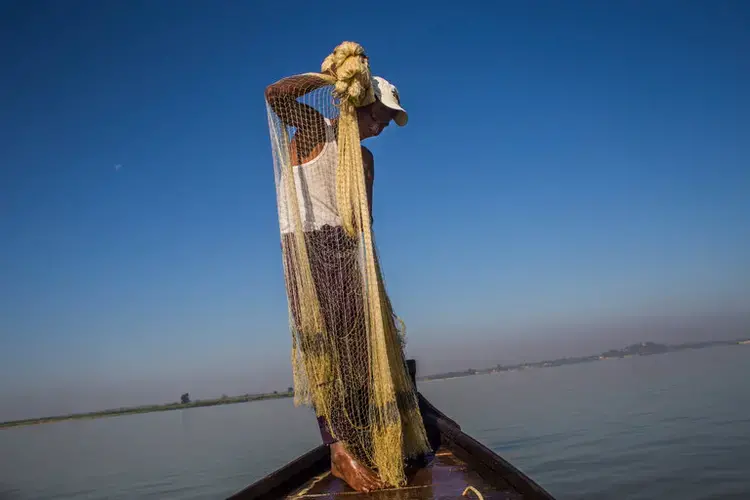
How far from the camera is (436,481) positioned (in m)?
3.47

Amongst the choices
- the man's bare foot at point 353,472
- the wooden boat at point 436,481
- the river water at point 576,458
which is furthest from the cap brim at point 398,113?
the river water at point 576,458

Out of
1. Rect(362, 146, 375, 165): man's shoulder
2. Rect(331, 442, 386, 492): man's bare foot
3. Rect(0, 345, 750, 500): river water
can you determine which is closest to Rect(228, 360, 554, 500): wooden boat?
Rect(331, 442, 386, 492): man's bare foot

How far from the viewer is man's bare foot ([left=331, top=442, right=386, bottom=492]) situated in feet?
10.6

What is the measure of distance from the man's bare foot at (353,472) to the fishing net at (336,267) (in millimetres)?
57

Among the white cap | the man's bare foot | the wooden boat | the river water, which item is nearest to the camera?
the wooden boat

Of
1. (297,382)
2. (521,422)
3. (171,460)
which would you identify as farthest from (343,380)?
(171,460)

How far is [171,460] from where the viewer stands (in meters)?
20.8

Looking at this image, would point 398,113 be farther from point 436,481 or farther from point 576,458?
point 576,458

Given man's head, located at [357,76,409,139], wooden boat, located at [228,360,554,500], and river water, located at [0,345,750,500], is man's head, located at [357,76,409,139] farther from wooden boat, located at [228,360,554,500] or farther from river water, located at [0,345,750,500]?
river water, located at [0,345,750,500]

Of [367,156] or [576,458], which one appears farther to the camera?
[576,458]

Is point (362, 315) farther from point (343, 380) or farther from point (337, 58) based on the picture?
point (337, 58)

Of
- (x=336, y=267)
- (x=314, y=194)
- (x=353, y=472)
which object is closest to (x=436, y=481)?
(x=353, y=472)

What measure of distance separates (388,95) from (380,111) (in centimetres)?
12

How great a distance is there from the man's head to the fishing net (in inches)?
7.0
